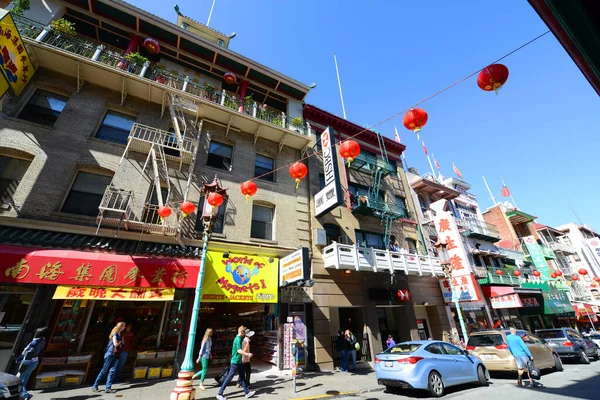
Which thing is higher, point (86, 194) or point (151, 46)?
point (151, 46)

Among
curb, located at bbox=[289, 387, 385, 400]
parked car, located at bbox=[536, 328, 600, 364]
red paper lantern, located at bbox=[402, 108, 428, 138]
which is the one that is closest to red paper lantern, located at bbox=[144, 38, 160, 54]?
red paper lantern, located at bbox=[402, 108, 428, 138]

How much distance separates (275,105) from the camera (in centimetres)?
1942

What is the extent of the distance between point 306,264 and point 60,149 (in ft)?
38.6

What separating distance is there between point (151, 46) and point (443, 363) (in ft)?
69.2

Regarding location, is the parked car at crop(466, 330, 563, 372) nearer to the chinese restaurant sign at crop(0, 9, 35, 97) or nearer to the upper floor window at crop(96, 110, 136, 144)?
the upper floor window at crop(96, 110, 136, 144)

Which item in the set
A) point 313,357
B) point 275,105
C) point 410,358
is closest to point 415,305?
point 313,357

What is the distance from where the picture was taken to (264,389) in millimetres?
8742

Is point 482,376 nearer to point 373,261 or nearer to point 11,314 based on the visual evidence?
point 373,261

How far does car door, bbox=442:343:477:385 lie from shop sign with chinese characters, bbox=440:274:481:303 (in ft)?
23.2

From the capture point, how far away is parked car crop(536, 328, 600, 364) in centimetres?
1362

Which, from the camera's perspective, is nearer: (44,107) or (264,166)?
(44,107)

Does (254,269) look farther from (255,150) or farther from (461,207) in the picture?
(461,207)

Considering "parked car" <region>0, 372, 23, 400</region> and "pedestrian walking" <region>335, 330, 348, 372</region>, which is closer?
"parked car" <region>0, 372, 23, 400</region>

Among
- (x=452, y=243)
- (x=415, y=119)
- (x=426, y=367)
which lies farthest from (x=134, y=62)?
(x=452, y=243)
